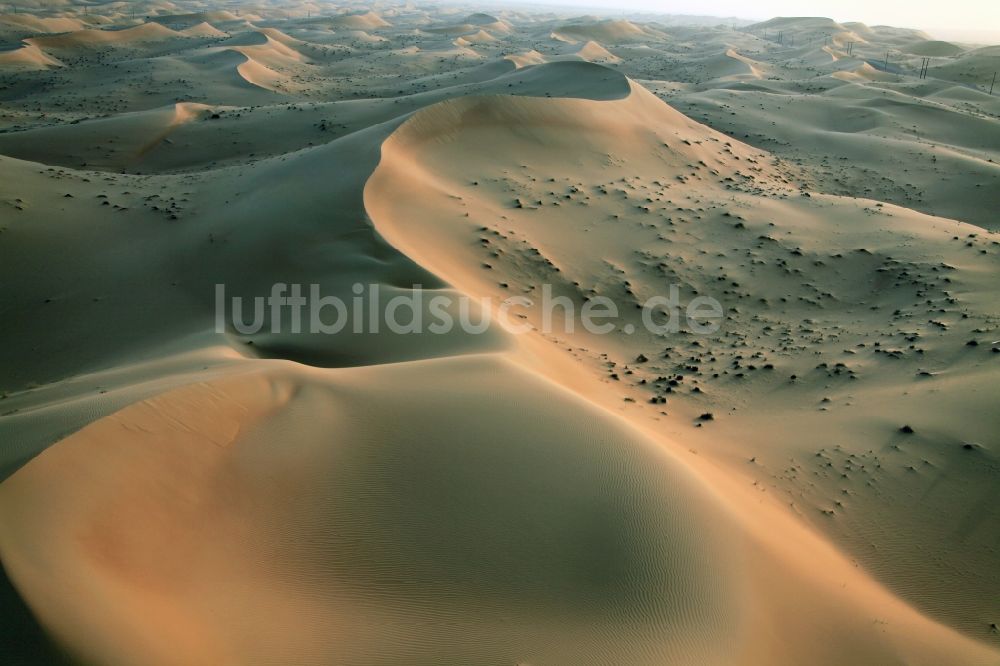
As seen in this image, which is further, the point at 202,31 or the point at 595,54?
the point at 202,31

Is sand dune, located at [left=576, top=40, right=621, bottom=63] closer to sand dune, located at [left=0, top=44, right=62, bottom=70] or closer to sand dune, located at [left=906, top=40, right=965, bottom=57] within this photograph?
sand dune, located at [left=0, top=44, right=62, bottom=70]

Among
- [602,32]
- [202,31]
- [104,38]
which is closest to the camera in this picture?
[104,38]

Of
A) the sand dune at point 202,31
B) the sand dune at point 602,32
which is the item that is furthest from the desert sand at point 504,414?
the sand dune at point 602,32

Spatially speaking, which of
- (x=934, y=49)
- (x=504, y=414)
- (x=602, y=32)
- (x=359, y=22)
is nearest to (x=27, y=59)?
(x=504, y=414)

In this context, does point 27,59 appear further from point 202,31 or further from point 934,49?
point 934,49

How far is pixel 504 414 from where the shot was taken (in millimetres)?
4578

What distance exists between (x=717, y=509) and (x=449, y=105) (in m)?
9.90

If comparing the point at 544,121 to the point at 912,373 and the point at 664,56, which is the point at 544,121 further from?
the point at 664,56

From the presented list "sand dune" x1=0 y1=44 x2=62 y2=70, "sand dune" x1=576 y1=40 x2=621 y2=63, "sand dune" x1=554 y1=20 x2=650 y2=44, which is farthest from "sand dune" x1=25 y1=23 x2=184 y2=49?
"sand dune" x1=554 y1=20 x2=650 y2=44

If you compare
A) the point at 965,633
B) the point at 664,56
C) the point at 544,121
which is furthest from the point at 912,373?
the point at 664,56

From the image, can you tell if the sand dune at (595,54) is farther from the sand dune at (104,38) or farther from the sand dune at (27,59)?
the sand dune at (27,59)

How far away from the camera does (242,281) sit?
7.98m

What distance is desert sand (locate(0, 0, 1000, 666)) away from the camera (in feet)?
10.7

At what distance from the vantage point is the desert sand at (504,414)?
3258 mm
